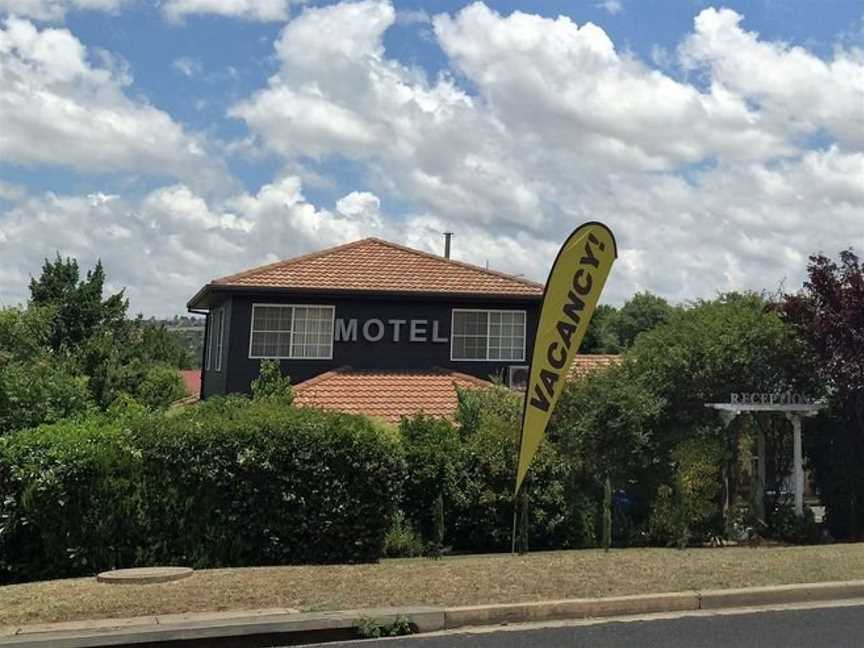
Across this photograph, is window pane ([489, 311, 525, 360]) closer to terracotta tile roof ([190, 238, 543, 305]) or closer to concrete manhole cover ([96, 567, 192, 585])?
terracotta tile roof ([190, 238, 543, 305])

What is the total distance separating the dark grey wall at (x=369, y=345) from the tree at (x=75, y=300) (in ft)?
66.0

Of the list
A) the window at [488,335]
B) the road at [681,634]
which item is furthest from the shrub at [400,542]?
the window at [488,335]

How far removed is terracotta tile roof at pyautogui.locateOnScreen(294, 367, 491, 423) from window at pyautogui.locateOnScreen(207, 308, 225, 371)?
3.56 meters

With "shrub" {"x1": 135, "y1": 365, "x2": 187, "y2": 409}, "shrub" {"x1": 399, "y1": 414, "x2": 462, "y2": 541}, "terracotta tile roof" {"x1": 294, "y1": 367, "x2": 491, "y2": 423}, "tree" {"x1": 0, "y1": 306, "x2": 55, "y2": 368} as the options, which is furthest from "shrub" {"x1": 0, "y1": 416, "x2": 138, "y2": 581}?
"shrub" {"x1": 135, "y1": 365, "x2": 187, "y2": 409}

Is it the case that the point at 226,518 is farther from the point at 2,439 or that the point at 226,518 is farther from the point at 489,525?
the point at 489,525

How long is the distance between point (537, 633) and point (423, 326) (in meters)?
14.8

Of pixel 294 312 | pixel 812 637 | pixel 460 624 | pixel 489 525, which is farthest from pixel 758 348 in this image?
pixel 294 312

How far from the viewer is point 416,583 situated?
838 cm

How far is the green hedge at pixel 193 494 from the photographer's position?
945 cm

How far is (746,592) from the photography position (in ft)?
26.9

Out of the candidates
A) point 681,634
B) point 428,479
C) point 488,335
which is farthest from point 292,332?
point 681,634

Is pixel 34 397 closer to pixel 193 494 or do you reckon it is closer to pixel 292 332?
pixel 193 494

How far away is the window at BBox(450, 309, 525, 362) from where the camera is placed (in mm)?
21750

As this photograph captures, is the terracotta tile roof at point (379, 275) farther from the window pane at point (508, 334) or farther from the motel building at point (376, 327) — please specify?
the window pane at point (508, 334)
